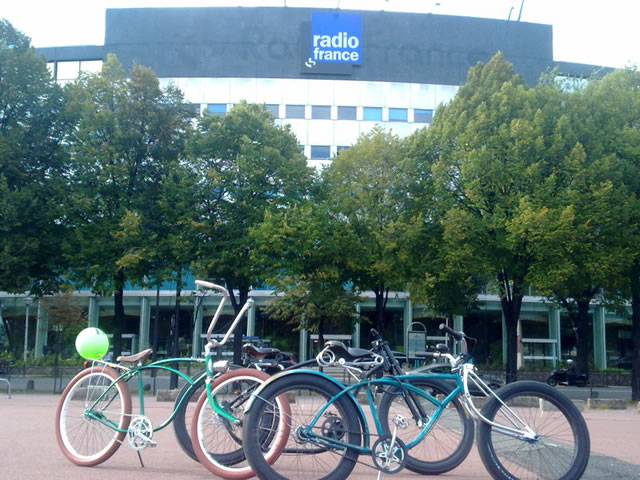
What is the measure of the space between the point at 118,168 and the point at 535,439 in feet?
71.4

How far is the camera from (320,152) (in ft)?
154

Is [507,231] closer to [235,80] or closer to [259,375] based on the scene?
[259,375]

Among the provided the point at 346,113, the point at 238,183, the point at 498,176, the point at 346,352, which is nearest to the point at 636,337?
the point at 498,176

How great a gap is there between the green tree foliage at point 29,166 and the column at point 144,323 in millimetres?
20267

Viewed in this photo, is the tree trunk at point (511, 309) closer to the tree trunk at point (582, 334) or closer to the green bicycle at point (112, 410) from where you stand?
the tree trunk at point (582, 334)

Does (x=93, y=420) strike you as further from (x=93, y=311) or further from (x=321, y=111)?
(x=321, y=111)

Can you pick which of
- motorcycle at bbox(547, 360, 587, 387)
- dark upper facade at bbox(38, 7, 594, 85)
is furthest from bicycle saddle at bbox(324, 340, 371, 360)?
dark upper facade at bbox(38, 7, 594, 85)

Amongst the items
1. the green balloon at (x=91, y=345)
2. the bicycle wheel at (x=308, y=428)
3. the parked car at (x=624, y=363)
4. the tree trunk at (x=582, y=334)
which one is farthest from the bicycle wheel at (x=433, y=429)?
the parked car at (x=624, y=363)

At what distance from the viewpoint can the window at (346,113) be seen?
46.9m

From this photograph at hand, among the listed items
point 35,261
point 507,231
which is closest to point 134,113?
point 35,261

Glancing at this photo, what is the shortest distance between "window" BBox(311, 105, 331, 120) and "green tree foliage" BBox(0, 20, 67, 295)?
24.0 metres

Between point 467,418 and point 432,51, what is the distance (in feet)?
150

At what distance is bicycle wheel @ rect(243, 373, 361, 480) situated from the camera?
4.77 m

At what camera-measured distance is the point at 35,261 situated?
23.5m
